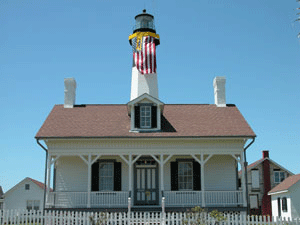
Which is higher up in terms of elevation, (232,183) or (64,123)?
(64,123)

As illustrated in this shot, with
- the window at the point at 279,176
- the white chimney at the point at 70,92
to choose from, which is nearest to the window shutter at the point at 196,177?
the white chimney at the point at 70,92

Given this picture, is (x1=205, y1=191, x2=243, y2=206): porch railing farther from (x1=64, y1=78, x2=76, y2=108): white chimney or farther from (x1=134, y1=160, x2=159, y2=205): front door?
(x1=64, y1=78, x2=76, y2=108): white chimney

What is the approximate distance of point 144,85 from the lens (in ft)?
77.7

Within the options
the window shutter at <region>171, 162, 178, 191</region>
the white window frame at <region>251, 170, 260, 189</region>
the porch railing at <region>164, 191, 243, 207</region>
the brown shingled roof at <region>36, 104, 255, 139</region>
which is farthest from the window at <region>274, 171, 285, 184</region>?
the window shutter at <region>171, 162, 178, 191</region>

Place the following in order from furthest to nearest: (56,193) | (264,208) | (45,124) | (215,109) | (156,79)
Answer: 1. (264,208)
2. (156,79)
3. (215,109)
4. (45,124)
5. (56,193)

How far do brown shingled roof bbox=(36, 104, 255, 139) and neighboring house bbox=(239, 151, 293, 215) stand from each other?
15603 millimetres

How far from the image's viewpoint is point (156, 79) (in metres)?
24.2

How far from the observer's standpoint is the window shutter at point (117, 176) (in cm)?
1956

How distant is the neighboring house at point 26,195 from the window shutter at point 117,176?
26.3 m

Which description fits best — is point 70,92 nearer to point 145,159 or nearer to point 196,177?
point 145,159

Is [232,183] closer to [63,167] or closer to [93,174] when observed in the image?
[93,174]

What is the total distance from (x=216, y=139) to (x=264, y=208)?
19.4 meters

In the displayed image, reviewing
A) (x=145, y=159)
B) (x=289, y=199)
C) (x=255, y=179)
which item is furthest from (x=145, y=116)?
(x=255, y=179)

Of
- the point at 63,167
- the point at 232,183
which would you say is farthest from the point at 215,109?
the point at 63,167
